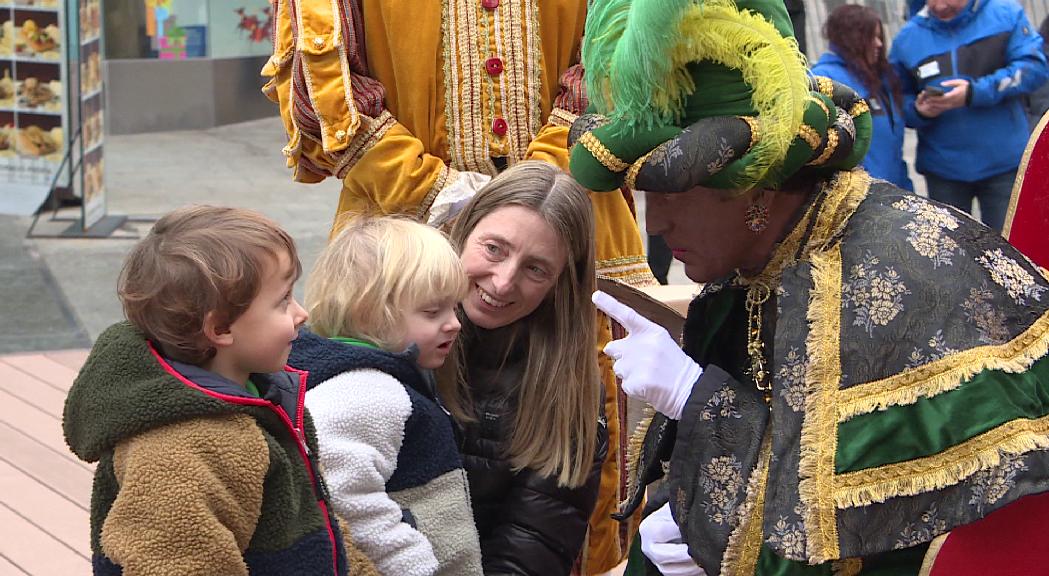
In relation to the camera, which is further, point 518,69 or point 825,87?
point 518,69

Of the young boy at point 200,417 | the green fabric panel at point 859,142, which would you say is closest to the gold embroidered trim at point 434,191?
the young boy at point 200,417

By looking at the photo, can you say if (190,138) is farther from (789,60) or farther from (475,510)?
(789,60)

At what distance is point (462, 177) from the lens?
9.91 ft

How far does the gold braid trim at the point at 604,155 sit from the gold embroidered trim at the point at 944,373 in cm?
44

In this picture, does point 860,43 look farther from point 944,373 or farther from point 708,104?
point 944,373

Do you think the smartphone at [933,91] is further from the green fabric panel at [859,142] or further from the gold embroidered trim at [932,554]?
the gold embroidered trim at [932,554]

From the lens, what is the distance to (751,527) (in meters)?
1.99

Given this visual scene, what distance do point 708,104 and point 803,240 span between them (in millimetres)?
257

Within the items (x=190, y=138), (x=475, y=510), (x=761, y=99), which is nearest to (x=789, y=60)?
(x=761, y=99)

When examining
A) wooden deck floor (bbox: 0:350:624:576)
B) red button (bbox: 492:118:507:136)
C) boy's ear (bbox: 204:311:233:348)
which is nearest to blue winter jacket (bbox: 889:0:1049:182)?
wooden deck floor (bbox: 0:350:624:576)

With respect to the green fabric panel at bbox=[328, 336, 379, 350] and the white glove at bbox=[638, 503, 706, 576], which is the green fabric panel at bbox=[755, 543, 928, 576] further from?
the green fabric panel at bbox=[328, 336, 379, 350]

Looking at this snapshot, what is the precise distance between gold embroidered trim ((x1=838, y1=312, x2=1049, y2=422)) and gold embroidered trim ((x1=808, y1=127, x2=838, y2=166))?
1.08 feet

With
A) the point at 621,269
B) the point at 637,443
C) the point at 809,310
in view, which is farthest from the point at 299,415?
the point at 621,269

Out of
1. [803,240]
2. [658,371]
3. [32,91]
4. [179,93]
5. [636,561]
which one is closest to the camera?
[803,240]
